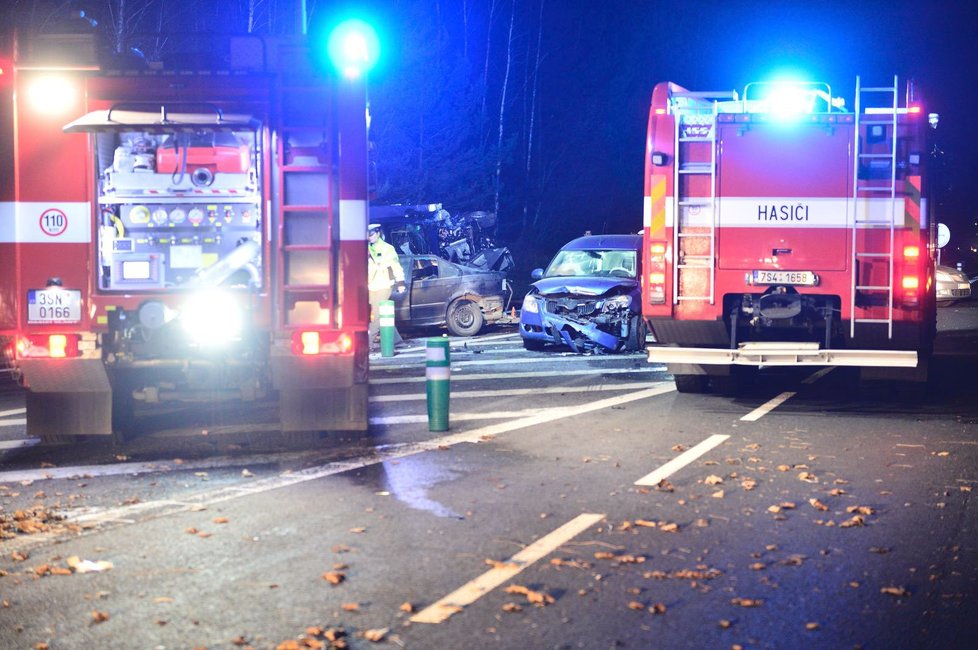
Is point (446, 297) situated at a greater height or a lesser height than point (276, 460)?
greater

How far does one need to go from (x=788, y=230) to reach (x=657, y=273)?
4.67 feet

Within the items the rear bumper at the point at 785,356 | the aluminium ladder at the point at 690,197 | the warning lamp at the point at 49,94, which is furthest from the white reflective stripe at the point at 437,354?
the warning lamp at the point at 49,94

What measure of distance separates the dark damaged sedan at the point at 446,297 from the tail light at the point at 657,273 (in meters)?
8.79

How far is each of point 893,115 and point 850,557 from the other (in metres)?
6.80

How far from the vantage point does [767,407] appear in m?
12.4

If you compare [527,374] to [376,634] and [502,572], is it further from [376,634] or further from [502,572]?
[376,634]

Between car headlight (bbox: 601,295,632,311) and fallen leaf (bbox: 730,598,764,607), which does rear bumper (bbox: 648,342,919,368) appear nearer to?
car headlight (bbox: 601,295,632,311)

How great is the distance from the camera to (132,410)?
10297 millimetres

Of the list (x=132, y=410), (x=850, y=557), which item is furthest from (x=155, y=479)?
(x=850, y=557)

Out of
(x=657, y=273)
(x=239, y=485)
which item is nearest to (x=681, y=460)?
(x=239, y=485)

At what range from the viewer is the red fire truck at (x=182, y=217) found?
9242mm

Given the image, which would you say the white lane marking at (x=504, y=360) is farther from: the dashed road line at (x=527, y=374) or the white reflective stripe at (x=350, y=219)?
the white reflective stripe at (x=350, y=219)

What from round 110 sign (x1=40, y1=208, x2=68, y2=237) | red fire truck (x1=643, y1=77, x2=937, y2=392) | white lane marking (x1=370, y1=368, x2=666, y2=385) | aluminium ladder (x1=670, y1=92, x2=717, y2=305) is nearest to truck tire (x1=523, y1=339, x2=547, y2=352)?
white lane marking (x1=370, y1=368, x2=666, y2=385)

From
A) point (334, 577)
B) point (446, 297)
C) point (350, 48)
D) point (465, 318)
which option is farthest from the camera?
point (465, 318)
